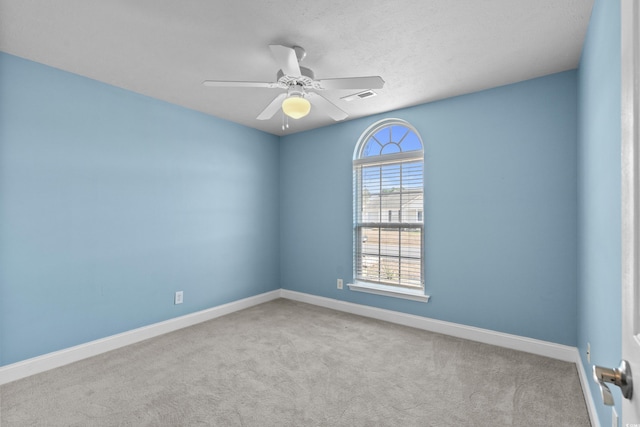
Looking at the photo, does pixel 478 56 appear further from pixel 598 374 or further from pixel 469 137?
pixel 598 374

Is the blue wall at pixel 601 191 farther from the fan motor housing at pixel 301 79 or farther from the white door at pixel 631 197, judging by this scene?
the fan motor housing at pixel 301 79

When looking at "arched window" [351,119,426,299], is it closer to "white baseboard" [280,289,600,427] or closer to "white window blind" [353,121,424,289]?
"white window blind" [353,121,424,289]

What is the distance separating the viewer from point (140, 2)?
1.82 metres

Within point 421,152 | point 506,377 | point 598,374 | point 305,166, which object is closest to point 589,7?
point 421,152

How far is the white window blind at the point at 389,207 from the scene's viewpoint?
358 cm

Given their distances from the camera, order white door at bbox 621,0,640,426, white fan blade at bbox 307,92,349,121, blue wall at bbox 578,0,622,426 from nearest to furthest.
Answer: white door at bbox 621,0,640,426 < blue wall at bbox 578,0,622,426 < white fan blade at bbox 307,92,349,121

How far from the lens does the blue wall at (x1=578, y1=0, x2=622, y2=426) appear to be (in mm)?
1312

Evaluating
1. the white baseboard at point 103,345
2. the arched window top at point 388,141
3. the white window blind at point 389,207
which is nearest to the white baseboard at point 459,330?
the white window blind at point 389,207

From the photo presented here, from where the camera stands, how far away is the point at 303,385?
2.27m

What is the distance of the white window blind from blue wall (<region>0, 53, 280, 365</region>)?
1643mm

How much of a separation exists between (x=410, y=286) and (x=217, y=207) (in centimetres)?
258

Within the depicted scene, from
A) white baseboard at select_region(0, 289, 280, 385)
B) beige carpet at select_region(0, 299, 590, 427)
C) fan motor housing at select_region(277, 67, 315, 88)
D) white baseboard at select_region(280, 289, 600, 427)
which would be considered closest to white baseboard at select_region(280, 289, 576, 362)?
white baseboard at select_region(280, 289, 600, 427)

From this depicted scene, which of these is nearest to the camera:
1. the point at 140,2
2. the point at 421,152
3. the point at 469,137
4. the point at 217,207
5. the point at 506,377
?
the point at 140,2

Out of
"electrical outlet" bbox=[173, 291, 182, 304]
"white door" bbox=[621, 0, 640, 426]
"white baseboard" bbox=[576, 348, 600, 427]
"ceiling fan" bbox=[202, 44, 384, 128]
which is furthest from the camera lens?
"electrical outlet" bbox=[173, 291, 182, 304]
